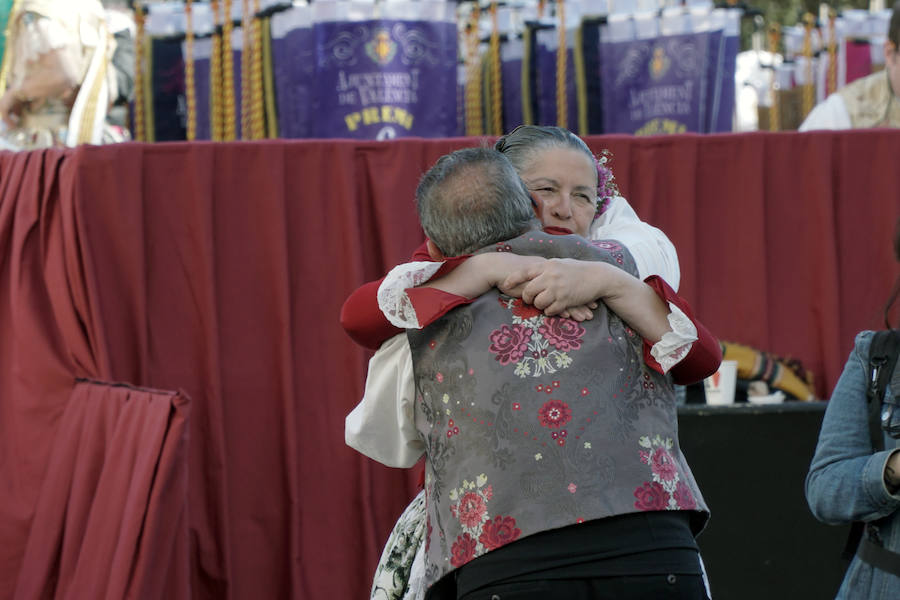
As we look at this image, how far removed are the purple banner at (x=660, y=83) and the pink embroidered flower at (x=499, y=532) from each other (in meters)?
2.56

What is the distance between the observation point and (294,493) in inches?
115

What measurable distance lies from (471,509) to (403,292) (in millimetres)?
295

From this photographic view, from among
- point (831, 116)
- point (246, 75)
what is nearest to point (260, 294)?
point (246, 75)

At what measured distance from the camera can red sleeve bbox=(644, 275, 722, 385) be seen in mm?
1498

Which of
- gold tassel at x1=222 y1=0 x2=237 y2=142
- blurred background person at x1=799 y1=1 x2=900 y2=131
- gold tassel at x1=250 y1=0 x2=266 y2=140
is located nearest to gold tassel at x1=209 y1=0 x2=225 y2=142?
gold tassel at x1=222 y1=0 x2=237 y2=142

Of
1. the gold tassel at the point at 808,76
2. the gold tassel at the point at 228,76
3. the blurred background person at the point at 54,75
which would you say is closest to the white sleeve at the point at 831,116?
the gold tassel at the point at 808,76

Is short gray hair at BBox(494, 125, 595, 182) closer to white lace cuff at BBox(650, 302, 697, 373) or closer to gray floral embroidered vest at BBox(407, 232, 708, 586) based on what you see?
gray floral embroidered vest at BBox(407, 232, 708, 586)

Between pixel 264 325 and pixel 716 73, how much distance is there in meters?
1.77

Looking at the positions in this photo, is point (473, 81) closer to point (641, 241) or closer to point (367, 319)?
point (641, 241)

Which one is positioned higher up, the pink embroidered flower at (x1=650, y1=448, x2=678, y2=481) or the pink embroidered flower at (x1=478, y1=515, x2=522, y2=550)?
the pink embroidered flower at (x1=650, y1=448, x2=678, y2=481)

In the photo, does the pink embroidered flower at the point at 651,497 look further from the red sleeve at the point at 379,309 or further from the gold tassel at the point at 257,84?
the gold tassel at the point at 257,84

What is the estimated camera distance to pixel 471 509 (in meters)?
1.43

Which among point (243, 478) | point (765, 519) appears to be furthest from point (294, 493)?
point (765, 519)

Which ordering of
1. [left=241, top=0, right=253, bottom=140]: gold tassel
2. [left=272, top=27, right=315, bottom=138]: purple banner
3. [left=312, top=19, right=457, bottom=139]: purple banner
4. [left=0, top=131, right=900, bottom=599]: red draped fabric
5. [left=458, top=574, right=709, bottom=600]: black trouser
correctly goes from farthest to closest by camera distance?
1. [left=241, top=0, right=253, bottom=140]: gold tassel
2. [left=272, top=27, right=315, bottom=138]: purple banner
3. [left=312, top=19, right=457, bottom=139]: purple banner
4. [left=0, top=131, right=900, bottom=599]: red draped fabric
5. [left=458, top=574, right=709, bottom=600]: black trouser
